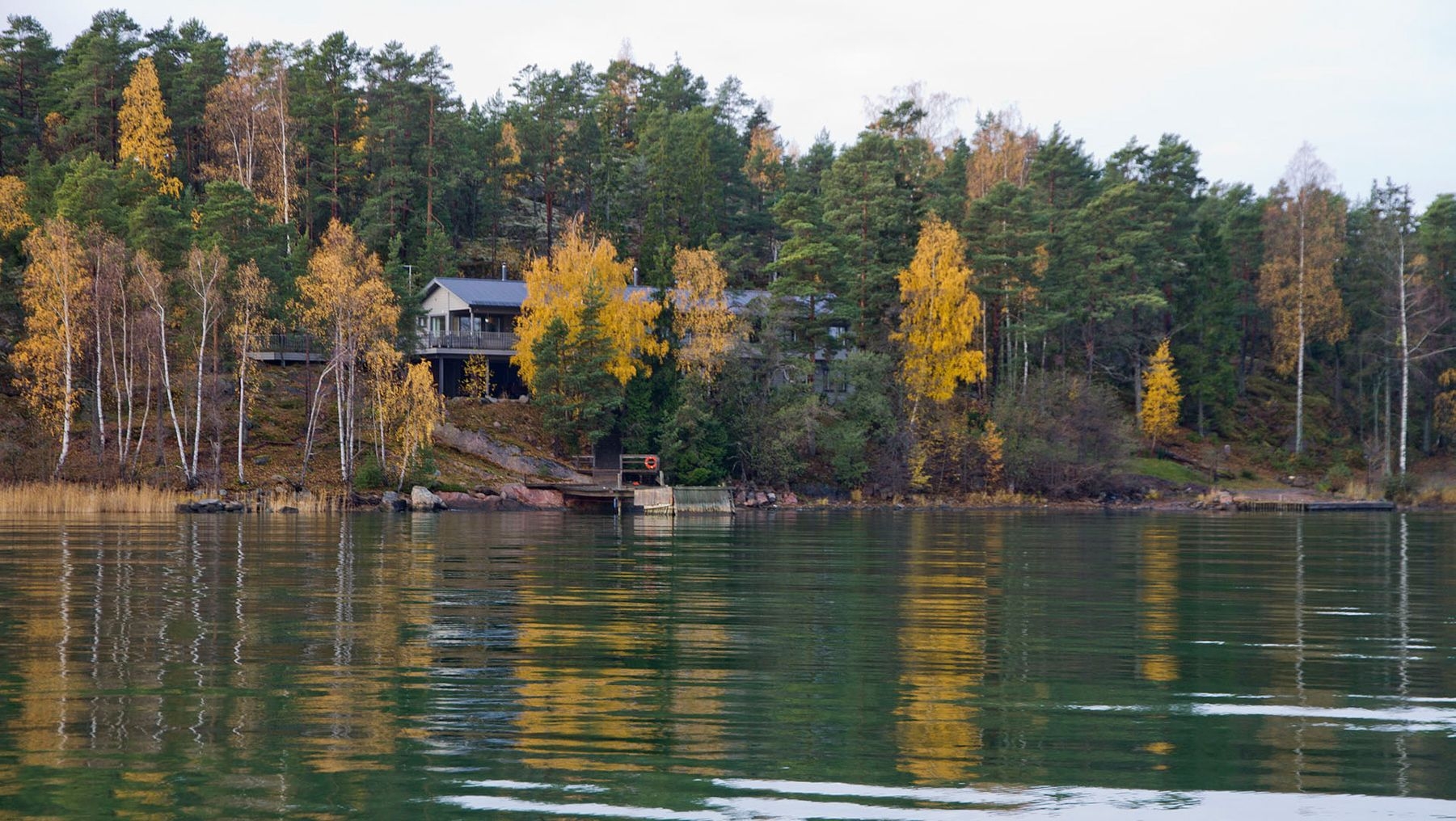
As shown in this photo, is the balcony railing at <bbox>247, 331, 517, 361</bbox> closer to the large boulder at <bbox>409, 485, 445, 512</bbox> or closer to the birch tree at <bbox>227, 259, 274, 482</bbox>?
the birch tree at <bbox>227, 259, 274, 482</bbox>

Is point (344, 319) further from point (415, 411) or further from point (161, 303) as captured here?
point (161, 303)

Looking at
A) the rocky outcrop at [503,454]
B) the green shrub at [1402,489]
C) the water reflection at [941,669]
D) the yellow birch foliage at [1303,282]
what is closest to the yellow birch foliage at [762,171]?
the yellow birch foliage at [1303,282]

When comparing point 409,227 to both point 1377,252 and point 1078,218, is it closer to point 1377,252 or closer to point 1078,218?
point 1078,218

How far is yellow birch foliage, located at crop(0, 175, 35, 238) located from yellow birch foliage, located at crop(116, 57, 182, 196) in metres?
10.8

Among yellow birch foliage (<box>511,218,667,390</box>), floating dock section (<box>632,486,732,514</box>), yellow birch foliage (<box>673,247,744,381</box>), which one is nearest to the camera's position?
floating dock section (<box>632,486,732,514</box>)

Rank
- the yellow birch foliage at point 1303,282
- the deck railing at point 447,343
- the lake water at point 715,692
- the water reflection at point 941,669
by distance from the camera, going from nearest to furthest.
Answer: the lake water at point 715,692
the water reflection at point 941,669
the deck railing at point 447,343
the yellow birch foliage at point 1303,282

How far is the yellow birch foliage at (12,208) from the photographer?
69.1m

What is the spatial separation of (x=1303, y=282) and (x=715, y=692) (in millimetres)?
94869

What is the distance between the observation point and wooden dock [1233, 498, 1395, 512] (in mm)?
75875

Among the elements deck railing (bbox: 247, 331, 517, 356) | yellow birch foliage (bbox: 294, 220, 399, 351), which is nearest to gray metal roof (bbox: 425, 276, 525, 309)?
deck railing (bbox: 247, 331, 517, 356)

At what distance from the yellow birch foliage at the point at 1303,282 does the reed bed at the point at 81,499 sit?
77239mm

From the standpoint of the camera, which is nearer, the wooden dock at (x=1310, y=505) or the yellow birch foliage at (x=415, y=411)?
the yellow birch foliage at (x=415, y=411)

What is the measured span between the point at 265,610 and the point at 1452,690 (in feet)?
53.0

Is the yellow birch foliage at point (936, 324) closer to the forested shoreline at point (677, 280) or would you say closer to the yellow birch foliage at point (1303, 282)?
the forested shoreline at point (677, 280)
